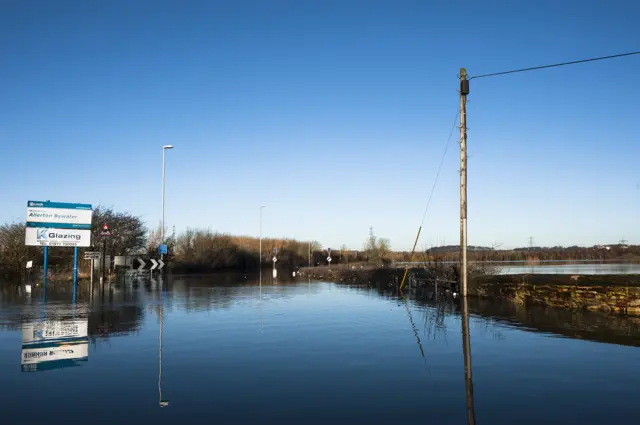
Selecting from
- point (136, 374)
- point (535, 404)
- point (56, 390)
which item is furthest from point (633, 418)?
point (56, 390)

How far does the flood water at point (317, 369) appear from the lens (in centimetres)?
553

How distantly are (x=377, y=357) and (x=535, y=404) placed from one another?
122 inches

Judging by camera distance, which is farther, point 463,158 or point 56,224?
point 56,224

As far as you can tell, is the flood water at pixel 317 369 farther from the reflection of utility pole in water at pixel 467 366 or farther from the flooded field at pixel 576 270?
the flooded field at pixel 576 270

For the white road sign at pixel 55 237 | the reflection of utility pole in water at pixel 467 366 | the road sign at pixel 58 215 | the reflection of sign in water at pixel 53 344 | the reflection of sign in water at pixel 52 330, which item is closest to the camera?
the reflection of utility pole in water at pixel 467 366

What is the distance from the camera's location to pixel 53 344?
31.2ft

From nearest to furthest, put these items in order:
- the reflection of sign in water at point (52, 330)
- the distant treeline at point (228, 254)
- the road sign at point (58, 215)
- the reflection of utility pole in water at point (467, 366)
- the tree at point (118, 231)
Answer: the reflection of utility pole in water at point (467, 366) < the reflection of sign in water at point (52, 330) < the road sign at point (58, 215) < the tree at point (118, 231) < the distant treeline at point (228, 254)

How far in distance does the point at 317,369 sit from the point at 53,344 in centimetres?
550

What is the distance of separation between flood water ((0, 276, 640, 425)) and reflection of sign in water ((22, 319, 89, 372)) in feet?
0.17

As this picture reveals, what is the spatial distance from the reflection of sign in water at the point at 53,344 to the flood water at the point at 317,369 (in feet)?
0.17

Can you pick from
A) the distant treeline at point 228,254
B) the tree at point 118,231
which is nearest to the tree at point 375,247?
the distant treeline at point 228,254

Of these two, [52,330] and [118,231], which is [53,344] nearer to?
[52,330]

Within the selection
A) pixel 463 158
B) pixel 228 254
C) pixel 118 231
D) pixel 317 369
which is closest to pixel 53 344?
pixel 317 369

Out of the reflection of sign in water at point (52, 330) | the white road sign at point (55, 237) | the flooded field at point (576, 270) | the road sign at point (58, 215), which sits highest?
the road sign at point (58, 215)
